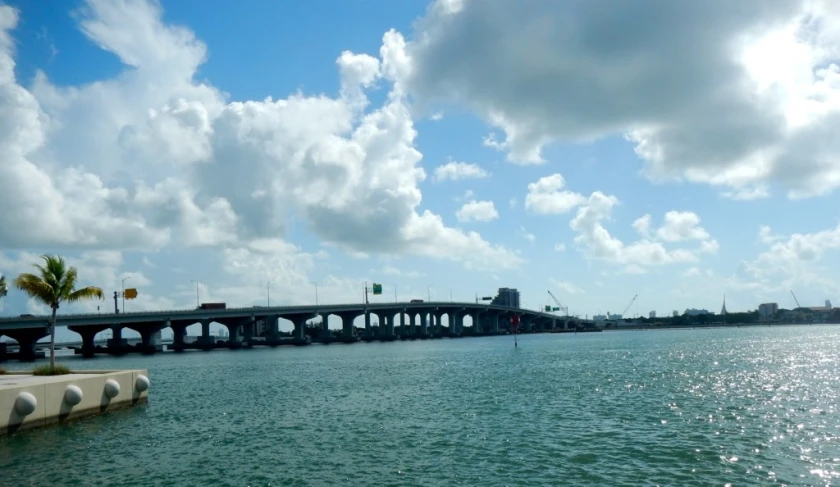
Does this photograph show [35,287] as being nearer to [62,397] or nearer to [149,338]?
[62,397]

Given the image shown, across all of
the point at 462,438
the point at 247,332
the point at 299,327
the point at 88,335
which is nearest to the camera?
the point at 462,438

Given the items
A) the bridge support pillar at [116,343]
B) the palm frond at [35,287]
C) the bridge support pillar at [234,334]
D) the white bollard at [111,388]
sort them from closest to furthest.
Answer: the white bollard at [111,388] < the palm frond at [35,287] < the bridge support pillar at [116,343] < the bridge support pillar at [234,334]

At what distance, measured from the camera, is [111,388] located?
1646 inches

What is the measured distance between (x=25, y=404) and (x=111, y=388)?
345 inches

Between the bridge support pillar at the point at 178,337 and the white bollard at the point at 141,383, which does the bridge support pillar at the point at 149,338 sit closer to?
the bridge support pillar at the point at 178,337

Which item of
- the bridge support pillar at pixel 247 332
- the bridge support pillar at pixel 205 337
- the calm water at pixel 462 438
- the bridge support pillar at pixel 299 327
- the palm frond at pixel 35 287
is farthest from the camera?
the bridge support pillar at pixel 299 327

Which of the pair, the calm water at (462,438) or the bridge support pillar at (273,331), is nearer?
the calm water at (462,438)

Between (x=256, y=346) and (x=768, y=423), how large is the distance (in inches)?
7043

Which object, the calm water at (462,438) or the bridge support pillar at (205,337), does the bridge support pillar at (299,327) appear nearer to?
the bridge support pillar at (205,337)

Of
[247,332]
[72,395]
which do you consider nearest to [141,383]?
[72,395]

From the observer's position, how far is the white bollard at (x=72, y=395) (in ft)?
122

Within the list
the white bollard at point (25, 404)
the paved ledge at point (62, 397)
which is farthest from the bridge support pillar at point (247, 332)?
the white bollard at point (25, 404)

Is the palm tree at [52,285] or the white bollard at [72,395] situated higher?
the palm tree at [52,285]

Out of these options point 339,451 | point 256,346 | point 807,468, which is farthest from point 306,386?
point 256,346
